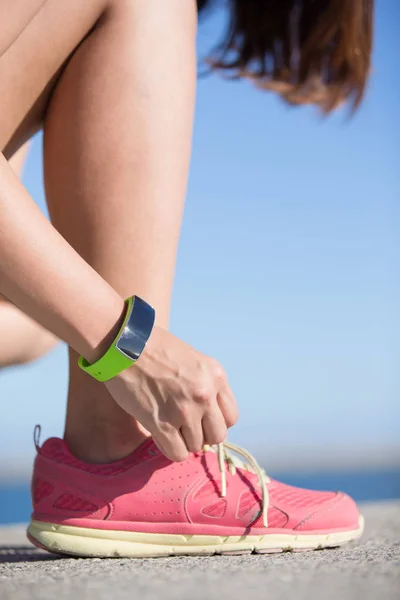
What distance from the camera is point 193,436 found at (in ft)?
2.83

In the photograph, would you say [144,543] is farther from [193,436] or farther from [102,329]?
[102,329]

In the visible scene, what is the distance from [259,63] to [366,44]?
256 millimetres

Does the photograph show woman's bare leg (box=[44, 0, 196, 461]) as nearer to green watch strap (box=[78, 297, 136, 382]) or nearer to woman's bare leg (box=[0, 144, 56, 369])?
green watch strap (box=[78, 297, 136, 382])

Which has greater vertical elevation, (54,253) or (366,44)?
(366,44)

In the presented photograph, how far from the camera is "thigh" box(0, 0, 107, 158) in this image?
0.97 m

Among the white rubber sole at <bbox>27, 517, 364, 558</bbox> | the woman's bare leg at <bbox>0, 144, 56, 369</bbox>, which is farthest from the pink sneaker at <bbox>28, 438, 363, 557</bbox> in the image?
the woman's bare leg at <bbox>0, 144, 56, 369</bbox>

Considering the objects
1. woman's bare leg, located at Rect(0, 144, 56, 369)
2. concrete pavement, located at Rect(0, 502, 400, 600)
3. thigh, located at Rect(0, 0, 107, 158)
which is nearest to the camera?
concrete pavement, located at Rect(0, 502, 400, 600)

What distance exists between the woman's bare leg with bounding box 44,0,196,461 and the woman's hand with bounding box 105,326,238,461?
146 mm

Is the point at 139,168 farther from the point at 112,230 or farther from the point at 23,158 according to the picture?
the point at 23,158

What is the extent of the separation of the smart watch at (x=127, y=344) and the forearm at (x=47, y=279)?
0.05 feet

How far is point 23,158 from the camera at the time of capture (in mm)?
1391

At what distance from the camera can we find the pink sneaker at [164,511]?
3.09 feet

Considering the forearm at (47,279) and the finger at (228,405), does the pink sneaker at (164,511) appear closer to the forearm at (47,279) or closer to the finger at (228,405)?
the finger at (228,405)

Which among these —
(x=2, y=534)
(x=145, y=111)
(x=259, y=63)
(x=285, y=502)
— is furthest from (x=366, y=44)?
(x=2, y=534)
